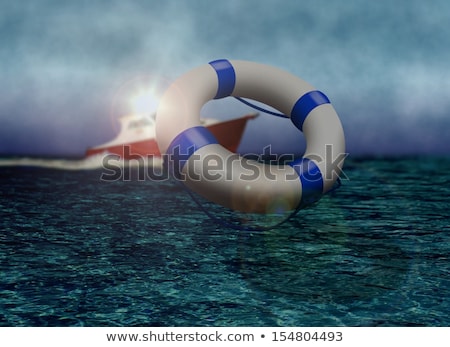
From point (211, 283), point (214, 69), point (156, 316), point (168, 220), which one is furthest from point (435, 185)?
point (156, 316)

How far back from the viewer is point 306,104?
6043 mm

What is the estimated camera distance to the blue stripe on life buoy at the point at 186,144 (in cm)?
533

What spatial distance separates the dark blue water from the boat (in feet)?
32.2

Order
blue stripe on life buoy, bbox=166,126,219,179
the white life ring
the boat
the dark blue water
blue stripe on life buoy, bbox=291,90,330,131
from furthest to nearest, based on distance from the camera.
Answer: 1. the boat
2. blue stripe on life buoy, bbox=291,90,330,131
3. blue stripe on life buoy, bbox=166,126,219,179
4. the white life ring
5. the dark blue water

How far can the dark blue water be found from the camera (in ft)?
12.5

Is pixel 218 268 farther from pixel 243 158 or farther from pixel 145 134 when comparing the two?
pixel 145 134

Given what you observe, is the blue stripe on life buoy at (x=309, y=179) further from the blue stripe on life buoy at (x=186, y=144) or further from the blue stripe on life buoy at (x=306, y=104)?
the blue stripe on life buoy at (x=186, y=144)

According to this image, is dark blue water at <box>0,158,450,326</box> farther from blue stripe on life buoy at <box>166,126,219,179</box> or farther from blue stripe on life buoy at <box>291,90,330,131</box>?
blue stripe on life buoy at <box>291,90,330,131</box>

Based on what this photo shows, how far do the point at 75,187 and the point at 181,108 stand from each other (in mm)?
7079

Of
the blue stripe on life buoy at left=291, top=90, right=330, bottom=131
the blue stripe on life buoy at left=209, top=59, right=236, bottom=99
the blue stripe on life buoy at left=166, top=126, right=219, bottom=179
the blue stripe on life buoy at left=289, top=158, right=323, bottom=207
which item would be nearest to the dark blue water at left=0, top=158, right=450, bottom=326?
the blue stripe on life buoy at left=289, top=158, right=323, bottom=207

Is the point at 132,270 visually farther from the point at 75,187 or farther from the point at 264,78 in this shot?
the point at 75,187

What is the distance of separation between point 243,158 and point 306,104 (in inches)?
45.2

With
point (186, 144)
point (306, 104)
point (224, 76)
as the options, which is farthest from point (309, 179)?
point (224, 76)

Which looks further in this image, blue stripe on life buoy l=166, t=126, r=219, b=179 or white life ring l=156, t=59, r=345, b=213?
blue stripe on life buoy l=166, t=126, r=219, b=179
